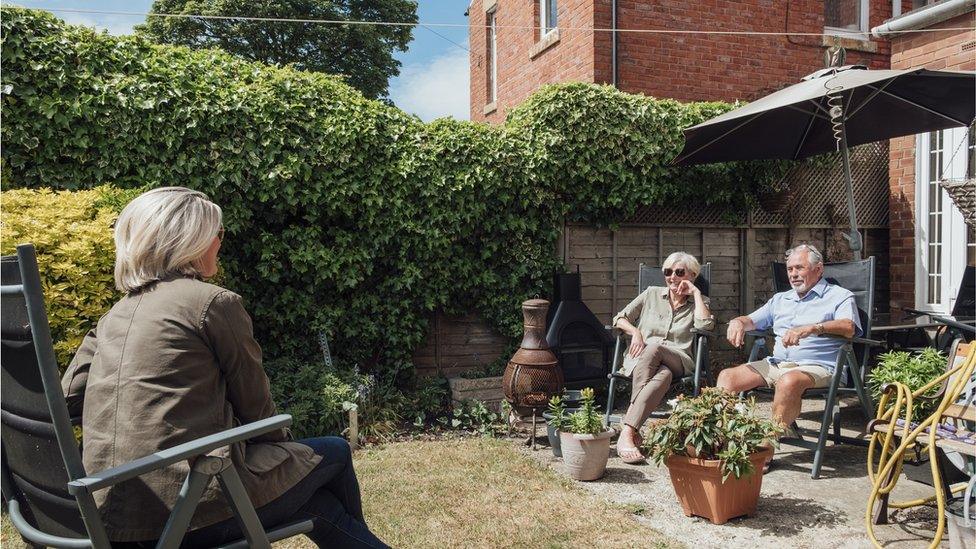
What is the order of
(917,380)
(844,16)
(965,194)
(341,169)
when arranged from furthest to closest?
1. (844,16)
2. (341,169)
3. (965,194)
4. (917,380)

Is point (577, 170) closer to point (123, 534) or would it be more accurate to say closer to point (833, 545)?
point (833, 545)

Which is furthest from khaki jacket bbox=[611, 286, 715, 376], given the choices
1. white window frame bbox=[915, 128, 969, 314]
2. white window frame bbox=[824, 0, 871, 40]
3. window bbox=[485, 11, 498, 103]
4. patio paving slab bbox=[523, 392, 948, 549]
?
window bbox=[485, 11, 498, 103]

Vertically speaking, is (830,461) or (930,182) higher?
(930,182)

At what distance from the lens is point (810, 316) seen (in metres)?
4.27

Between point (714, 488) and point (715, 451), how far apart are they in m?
0.17

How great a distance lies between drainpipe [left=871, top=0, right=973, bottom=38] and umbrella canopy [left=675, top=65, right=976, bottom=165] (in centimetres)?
140

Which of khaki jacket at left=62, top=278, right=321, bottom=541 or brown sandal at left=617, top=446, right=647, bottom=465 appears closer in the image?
khaki jacket at left=62, top=278, right=321, bottom=541

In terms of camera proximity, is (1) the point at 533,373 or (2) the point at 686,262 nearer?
(1) the point at 533,373

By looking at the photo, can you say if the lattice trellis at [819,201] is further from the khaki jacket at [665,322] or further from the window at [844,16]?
the window at [844,16]

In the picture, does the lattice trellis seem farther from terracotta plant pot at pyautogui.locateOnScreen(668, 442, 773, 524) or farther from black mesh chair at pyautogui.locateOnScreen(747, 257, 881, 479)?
terracotta plant pot at pyautogui.locateOnScreen(668, 442, 773, 524)

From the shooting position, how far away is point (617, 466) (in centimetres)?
411

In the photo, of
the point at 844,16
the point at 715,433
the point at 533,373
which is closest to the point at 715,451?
the point at 715,433

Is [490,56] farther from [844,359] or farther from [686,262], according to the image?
[844,359]

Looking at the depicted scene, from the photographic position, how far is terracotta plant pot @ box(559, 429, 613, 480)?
3.81 meters
